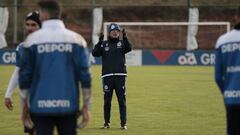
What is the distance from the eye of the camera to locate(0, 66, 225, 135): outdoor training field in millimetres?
12984

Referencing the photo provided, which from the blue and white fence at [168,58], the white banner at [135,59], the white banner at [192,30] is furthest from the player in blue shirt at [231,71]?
the white banner at [192,30]

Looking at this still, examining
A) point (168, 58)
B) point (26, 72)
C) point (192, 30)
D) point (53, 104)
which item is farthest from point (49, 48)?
point (192, 30)

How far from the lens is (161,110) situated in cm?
1667

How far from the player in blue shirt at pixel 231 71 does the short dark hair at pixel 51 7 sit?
1975mm

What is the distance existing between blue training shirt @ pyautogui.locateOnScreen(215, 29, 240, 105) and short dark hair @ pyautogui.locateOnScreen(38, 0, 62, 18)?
6.44 feet

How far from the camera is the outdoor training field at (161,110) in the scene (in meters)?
13.0

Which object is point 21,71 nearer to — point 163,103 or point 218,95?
point 163,103

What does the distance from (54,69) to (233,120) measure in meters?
2.18

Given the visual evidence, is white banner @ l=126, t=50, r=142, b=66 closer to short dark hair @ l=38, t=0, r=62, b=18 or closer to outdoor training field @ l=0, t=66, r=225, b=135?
outdoor training field @ l=0, t=66, r=225, b=135

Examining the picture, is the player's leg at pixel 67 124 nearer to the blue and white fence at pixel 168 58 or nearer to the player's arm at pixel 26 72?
the player's arm at pixel 26 72

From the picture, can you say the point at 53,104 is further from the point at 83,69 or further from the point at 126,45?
the point at 126,45

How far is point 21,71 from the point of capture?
6.76 meters

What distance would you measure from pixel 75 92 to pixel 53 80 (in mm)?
255

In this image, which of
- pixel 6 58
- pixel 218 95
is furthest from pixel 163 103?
pixel 6 58
